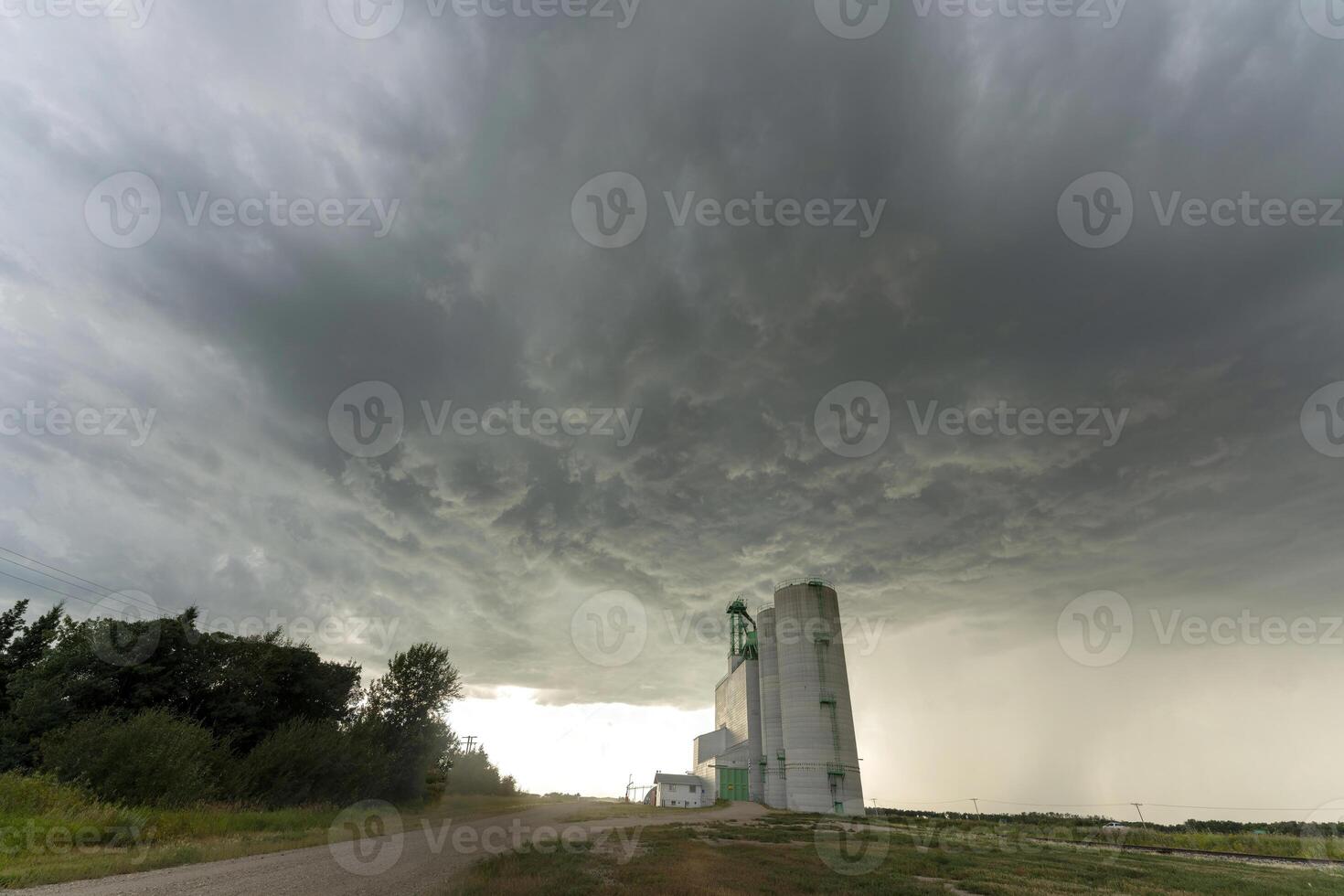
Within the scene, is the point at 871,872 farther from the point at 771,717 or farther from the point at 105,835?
the point at 771,717

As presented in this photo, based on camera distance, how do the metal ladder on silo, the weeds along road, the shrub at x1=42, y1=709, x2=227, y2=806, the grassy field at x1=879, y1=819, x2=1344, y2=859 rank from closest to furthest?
1. the weeds along road
2. the shrub at x1=42, y1=709, x2=227, y2=806
3. the grassy field at x1=879, y1=819, x2=1344, y2=859
4. the metal ladder on silo

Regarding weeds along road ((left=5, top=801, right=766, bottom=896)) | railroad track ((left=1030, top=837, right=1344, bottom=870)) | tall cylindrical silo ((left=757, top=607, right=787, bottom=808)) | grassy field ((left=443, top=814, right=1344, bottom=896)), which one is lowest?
weeds along road ((left=5, top=801, right=766, bottom=896))

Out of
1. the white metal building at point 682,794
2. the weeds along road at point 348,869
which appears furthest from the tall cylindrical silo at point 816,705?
the weeds along road at point 348,869

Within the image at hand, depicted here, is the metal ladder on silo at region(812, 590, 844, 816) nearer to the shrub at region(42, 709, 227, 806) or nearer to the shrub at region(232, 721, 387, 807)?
the shrub at region(232, 721, 387, 807)

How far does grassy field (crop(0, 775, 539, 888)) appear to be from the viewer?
1396 centimetres

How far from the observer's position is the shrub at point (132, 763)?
2359 cm

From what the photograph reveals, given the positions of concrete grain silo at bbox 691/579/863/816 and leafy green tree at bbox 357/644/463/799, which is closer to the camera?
leafy green tree at bbox 357/644/463/799

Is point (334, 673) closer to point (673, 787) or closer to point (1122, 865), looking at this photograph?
point (673, 787)

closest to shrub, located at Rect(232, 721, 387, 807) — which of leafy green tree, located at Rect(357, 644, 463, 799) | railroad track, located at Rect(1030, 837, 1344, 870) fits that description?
leafy green tree, located at Rect(357, 644, 463, 799)

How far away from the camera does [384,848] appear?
2225 cm

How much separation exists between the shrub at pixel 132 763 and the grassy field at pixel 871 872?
18274mm

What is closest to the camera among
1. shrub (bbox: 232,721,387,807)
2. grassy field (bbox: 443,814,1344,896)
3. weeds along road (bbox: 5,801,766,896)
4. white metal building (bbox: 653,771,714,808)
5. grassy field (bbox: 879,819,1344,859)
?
weeds along road (bbox: 5,801,766,896)

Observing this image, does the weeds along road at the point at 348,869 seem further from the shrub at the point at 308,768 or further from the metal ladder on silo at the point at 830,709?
the metal ladder on silo at the point at 830,709

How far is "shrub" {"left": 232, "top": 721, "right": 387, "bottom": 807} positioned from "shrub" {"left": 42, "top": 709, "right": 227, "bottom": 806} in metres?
8.32
